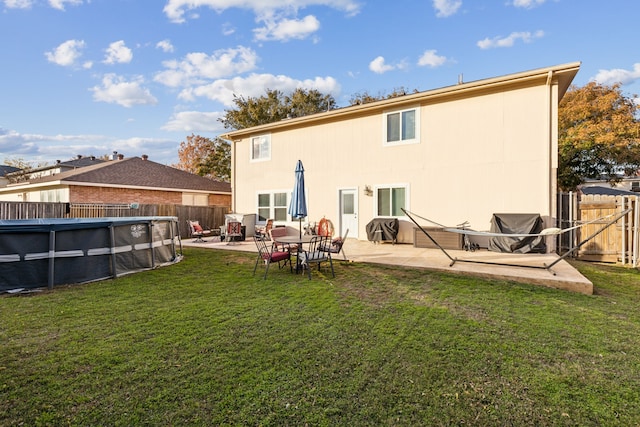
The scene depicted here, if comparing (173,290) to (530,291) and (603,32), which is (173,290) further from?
(603,32)

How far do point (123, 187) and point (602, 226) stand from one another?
63.3 feet

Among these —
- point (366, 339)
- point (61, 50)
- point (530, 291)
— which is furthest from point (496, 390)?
point (61, 50)

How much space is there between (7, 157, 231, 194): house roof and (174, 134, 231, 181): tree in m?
5.77

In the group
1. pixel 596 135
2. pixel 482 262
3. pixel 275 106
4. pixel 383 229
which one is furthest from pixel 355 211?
pixel 275 106

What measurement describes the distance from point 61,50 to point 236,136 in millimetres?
7435

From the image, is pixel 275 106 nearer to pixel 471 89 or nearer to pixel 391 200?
pixel 391 200

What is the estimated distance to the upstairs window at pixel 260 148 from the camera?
14.2 metres

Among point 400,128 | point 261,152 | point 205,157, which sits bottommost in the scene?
point 261,152

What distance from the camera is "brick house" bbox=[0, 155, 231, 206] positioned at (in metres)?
15.1

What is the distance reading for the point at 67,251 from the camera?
18.7ft

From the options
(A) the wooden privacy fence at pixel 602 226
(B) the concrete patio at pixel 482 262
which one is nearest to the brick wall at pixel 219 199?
(B) the concrete patio at pixel 482 262

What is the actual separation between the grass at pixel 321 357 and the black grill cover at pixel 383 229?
5317 mm

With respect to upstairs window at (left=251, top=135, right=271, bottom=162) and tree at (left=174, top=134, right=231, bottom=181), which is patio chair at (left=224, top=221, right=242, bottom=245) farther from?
tree at (left=174, top=134, right=231, bottom=181)

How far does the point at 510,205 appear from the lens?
8.99 metres
